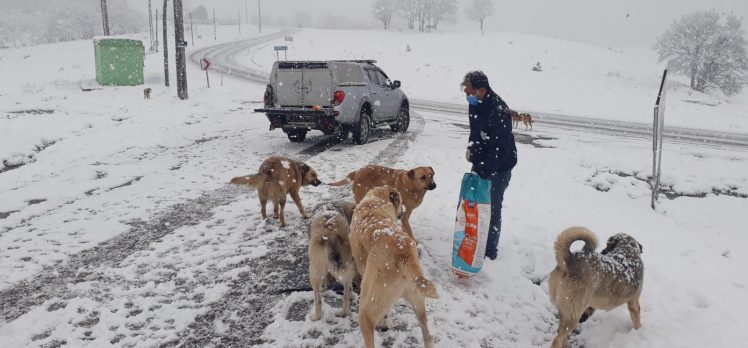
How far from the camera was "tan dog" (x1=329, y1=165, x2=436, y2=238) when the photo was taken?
511 cm

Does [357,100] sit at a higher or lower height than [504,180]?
higher

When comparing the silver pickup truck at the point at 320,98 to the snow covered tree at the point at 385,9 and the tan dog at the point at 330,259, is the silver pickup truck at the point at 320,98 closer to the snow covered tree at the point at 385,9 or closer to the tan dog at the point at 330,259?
the tan dog at the point at 330,259

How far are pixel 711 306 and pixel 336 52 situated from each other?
4682cm

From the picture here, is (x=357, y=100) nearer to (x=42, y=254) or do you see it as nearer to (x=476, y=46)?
(x=42, y=254)

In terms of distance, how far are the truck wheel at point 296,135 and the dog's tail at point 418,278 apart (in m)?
8.70

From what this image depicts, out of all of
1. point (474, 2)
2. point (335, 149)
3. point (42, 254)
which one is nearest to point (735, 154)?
point (335, 149)

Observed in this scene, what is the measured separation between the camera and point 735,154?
36.3 ft

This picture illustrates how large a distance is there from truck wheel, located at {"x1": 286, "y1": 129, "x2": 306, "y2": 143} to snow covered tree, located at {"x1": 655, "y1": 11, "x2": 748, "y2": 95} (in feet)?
147

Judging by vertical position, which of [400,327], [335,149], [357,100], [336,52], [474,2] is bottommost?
[400,327]

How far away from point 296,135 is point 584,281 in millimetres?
8992

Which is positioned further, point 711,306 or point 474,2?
point 474,2

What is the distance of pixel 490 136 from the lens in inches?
172

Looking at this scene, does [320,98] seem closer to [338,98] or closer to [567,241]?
[338,98]

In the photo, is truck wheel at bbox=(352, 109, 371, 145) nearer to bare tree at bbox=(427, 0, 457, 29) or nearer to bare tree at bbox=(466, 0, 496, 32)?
bare tree at bbox=(427, 0, 457, 29)
